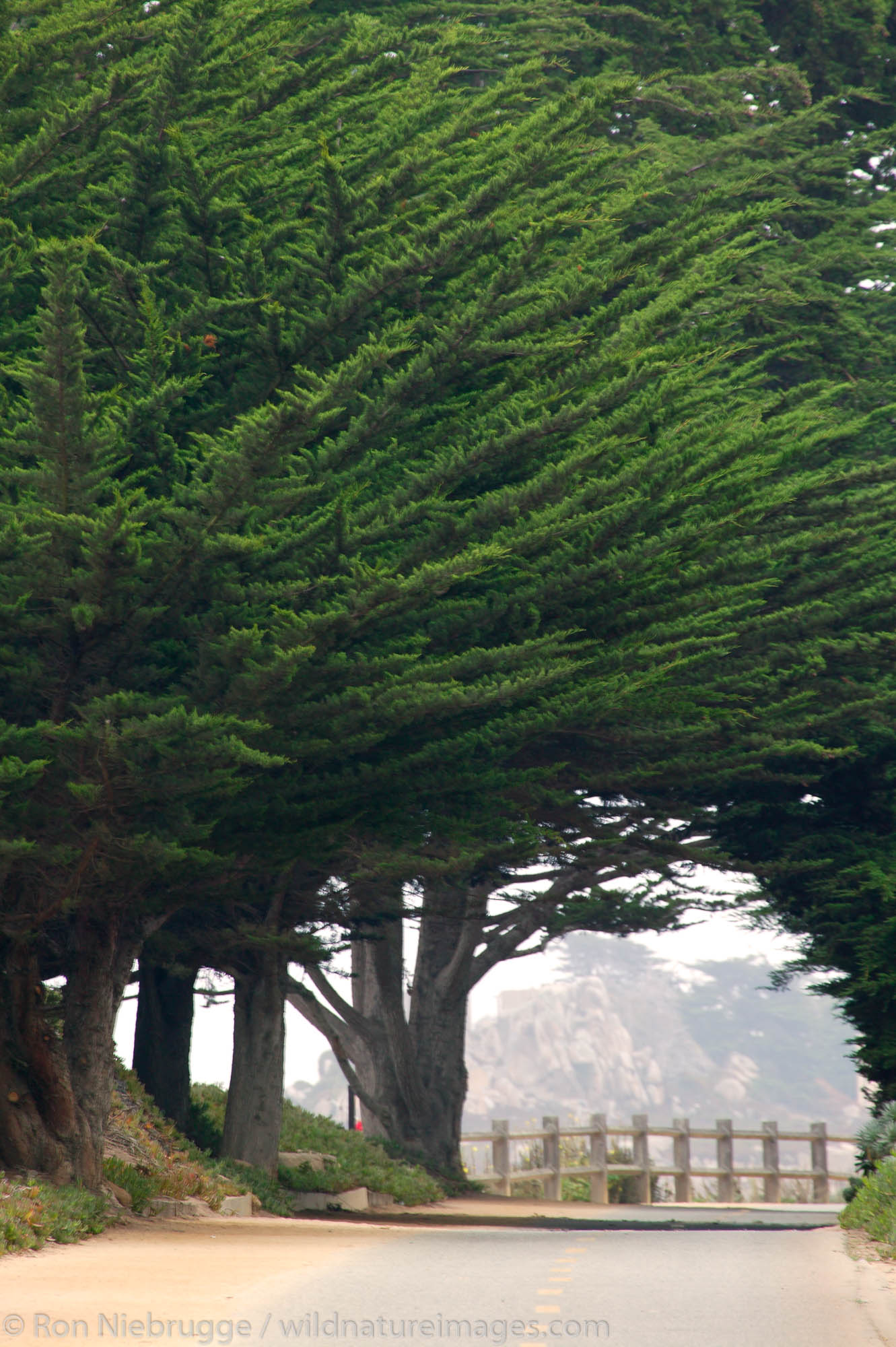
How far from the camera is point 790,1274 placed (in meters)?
8.52

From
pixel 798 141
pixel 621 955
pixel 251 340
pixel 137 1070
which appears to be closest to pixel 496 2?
pixel 798 141

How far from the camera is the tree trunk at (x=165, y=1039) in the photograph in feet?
56.7

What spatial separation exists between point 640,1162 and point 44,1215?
2036 centimetres

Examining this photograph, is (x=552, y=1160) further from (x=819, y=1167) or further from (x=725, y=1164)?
(x=819, y=1167)

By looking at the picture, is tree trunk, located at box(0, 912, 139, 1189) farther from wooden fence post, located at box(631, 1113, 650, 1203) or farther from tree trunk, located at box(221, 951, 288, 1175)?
wooden fence post, located at box(631, 1113, 650, 1203)

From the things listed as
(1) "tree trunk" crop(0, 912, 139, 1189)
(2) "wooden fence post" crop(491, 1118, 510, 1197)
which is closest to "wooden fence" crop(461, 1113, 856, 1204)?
(2) "wooden fence post" crop(491, 1118, 510, 1197)

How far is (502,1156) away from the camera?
25.1 meters

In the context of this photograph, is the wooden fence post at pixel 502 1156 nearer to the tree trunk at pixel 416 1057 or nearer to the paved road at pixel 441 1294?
the tree trunk at pixel 416 1057

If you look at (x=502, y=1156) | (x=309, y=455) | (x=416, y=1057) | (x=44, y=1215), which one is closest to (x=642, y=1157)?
(x=502, y=1156)

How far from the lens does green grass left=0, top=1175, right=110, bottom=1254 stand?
8.73 meters

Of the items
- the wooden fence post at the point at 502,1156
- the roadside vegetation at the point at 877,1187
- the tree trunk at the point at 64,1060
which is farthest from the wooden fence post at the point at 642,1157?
the tree trunk at the point at 64,1060

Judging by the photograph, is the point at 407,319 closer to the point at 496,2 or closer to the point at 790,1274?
the point at 790,1274

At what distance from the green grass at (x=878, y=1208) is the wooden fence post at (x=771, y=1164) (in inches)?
630

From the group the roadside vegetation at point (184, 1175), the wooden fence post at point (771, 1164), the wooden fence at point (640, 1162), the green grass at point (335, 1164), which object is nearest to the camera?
the roadside vegetation at point (184, 1175)
